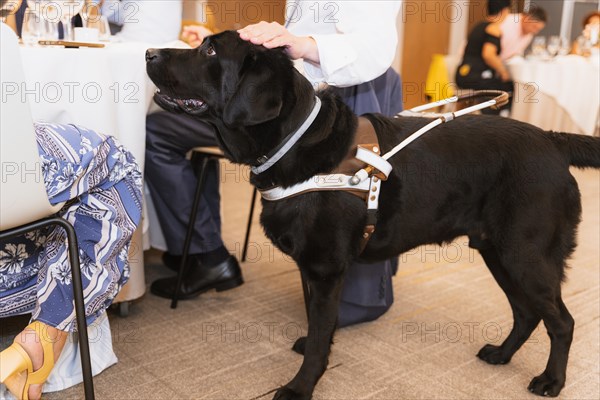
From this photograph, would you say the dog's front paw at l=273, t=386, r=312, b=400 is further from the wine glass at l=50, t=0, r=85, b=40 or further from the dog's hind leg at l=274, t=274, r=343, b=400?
the wine glass at l=50, t=0, r=85, b=40

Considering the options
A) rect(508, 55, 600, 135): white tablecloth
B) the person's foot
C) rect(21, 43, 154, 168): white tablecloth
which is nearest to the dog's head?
rect(21, 43, 154, 168): white tablecloth

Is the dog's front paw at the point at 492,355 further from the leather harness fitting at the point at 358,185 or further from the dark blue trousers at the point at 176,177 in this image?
the dark blue trousers at the point at 176,177

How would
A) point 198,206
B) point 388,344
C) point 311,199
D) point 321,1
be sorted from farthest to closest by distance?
point 198,206 → point 388,344 → point 321,1 → point 311,199

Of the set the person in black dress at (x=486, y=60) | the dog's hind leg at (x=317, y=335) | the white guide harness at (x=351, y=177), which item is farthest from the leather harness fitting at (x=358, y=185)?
the person in black dress at (x=486, y=60)

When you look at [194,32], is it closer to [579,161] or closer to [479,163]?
[479,163]

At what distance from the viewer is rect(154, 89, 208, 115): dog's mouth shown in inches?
54.1

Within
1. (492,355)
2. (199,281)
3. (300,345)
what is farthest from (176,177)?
(492,355)

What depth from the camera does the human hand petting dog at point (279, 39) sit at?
1358 mm

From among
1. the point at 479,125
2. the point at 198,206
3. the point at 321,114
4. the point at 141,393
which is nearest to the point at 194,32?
the point at 198,206

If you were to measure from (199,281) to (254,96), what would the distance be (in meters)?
1.08

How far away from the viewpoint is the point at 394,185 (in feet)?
4.88

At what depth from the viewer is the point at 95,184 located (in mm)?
1372

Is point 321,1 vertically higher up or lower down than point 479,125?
higher up

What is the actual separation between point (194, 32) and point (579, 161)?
1.34 m
